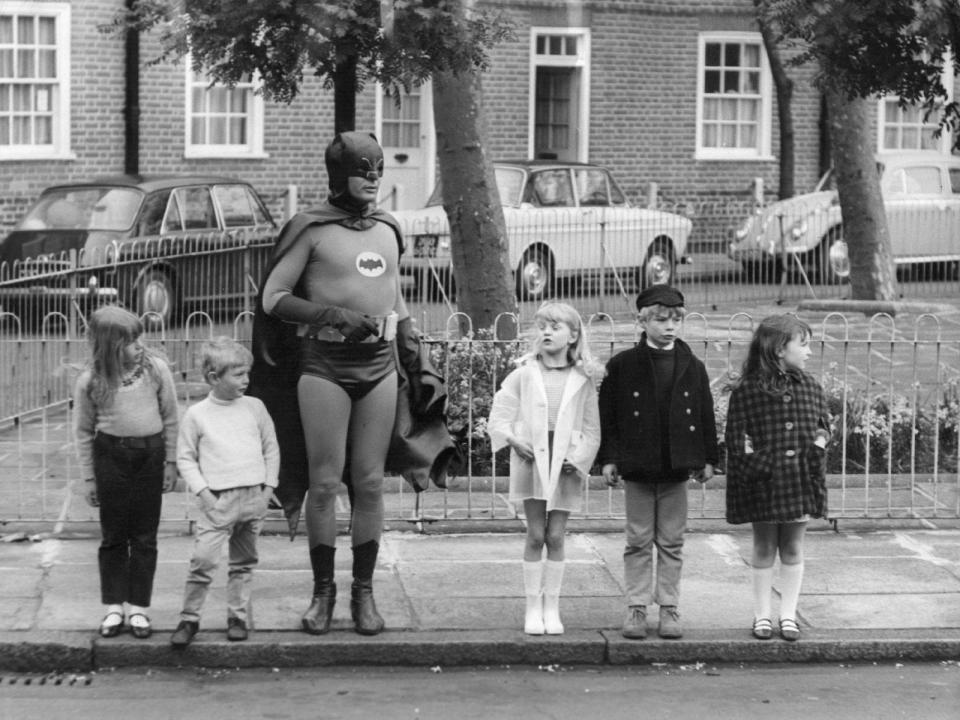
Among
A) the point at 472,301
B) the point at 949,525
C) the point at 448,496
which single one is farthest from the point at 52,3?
the point at 949,525

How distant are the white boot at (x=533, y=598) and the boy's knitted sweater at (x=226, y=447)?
1.10 metres

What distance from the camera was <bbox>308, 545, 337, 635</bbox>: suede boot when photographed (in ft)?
23.1

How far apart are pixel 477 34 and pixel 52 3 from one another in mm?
12629

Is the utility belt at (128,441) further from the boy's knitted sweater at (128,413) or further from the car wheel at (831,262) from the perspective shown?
the car wheel at (831,262)

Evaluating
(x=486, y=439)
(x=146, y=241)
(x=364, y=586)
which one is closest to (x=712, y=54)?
(x=146, y=241)

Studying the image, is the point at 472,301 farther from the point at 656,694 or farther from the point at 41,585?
the point at 656,694

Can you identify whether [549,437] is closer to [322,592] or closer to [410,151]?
[322,592]

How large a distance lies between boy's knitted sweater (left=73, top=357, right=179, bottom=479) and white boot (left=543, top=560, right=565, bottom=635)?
158 cm

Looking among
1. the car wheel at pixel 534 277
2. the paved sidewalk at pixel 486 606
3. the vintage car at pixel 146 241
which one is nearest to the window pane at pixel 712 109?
the car wheel at pixel 534 277

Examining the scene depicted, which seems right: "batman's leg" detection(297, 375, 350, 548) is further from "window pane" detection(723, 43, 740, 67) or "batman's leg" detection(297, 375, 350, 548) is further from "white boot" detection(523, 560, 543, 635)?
"window pane" detection(723, 43, 740, 67)

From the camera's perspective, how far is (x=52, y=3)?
21344 mm

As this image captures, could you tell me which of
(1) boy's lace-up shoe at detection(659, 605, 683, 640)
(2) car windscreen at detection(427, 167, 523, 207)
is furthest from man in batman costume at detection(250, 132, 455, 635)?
(2) car windscreen at detection(427, 167, 523, 207)

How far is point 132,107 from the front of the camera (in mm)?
22047

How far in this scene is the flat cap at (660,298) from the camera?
7117mm
